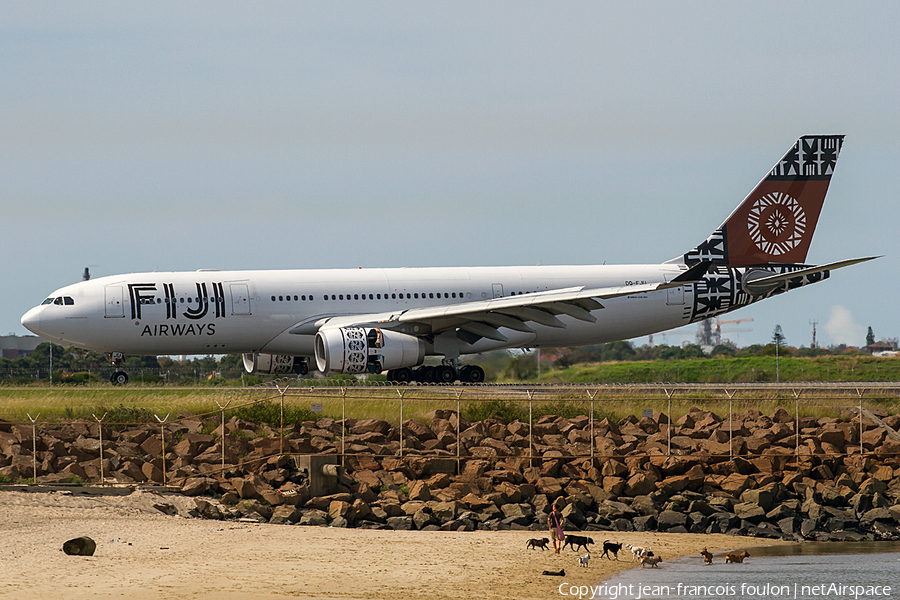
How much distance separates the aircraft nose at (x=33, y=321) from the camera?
32.3 meters

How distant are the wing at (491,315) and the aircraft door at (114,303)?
498 centimetres

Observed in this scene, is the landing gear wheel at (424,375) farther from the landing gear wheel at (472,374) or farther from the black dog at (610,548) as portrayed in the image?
the black dog at (610,548)

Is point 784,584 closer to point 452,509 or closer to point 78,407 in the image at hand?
point 452,509

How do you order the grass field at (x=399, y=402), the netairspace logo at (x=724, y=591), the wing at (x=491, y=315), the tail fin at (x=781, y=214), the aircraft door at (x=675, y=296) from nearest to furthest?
the netairspace logo at (x=724, y=591) < the grass field at (x=399, y=402) < the wing at (x=491, y=315) < the aircraft door at (x=675, y=296) < the tail fin at (x=781, y=214)

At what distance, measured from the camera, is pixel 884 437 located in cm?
2578

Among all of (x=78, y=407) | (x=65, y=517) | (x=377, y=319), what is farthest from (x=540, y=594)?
(x=377, y=319)

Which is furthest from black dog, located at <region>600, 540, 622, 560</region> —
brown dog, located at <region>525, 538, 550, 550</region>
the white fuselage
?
the white fuselage

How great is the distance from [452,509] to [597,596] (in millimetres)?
5570

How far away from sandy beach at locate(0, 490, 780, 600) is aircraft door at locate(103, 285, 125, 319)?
43.1ft

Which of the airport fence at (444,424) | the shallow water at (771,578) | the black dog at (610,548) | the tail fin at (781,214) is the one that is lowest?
the shallow water at (771,578)

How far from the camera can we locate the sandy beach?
43.3ft

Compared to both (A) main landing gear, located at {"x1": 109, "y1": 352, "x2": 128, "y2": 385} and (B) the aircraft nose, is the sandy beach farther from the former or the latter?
(A) main landing gear, located at {"x1": 109, "y1": 352, "x2": 128, "y2": 385}

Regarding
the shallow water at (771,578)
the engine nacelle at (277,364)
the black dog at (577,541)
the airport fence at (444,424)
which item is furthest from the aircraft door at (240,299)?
the shallow water at (771,578)

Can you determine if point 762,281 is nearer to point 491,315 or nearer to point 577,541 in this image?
point 491,315
